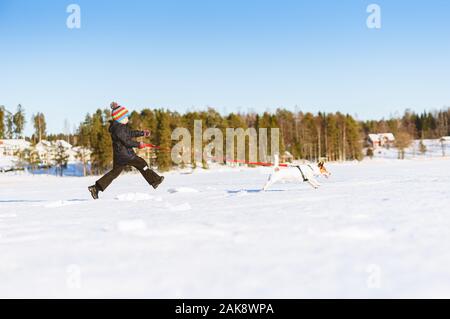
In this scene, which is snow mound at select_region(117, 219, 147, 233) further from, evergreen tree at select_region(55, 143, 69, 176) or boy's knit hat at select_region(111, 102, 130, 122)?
evergreen tree at select_region(55, 143, 69, 176)

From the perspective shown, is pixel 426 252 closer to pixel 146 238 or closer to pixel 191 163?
pixel 146 238

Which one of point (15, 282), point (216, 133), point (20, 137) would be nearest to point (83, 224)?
point (15, 282)

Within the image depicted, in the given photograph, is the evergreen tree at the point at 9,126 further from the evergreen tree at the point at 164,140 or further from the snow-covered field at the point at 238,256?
the snow-covered field at the point at 238,256

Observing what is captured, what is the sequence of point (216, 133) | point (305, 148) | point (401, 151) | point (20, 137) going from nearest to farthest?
point (216, 133)
point (305, 148)
point (401, 151)
point (20, 137)

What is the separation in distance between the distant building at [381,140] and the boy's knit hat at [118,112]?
351ft

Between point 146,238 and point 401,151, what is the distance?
86677 mm

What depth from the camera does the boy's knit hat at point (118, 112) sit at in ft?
24.6

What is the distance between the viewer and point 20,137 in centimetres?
9381

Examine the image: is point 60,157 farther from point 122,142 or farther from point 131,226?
point 131,226

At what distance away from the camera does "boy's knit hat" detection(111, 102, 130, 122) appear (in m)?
7.50

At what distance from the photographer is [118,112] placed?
7500 mm

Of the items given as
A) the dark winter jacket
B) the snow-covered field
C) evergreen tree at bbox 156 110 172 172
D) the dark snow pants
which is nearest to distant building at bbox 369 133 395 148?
evergreen tree at bbox 156 110 172 172

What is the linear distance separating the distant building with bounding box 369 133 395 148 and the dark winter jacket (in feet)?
350

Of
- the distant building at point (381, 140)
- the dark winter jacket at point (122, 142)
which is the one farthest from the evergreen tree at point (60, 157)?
the distant building at point (381, 140)
